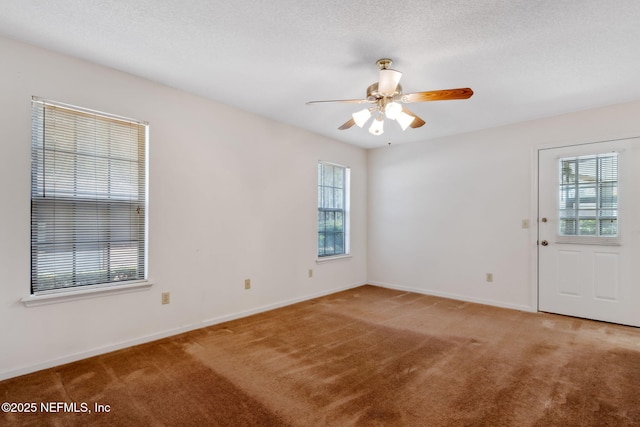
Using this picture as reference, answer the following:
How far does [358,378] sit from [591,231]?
10.7ft

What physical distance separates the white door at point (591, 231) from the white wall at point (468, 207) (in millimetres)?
134

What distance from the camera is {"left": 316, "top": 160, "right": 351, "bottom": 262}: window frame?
480 cm

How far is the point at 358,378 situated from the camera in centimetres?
229

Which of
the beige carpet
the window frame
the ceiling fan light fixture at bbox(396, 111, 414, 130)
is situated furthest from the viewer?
the window frame

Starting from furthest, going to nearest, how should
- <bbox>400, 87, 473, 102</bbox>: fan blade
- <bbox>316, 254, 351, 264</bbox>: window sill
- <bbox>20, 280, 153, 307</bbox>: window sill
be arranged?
<bbox>316, 254, 351, 264</bbox>: window sill → <bbox>20, 280, 153, 307</bbox>: window sill → <bbox>400, 87, 473, 102</bbox>: fan blade

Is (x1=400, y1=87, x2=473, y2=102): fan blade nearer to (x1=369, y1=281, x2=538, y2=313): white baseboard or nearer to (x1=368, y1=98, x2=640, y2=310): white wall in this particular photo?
(x1=368, y1=98, x2=640, y2=310): white wall

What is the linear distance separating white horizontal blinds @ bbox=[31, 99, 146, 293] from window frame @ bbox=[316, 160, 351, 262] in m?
2.46

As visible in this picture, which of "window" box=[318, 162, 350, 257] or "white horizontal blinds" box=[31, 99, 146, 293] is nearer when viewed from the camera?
"white horizontal blinds" box=[31, 99, 146, 293]

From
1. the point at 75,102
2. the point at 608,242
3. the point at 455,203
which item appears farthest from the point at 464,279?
the point at 75,102

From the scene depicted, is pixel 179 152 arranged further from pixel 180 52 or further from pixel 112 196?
pixel 180 52

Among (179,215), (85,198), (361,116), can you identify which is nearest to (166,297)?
(179,215)

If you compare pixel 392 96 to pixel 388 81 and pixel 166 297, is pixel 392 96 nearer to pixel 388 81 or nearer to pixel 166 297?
pixel 388 81

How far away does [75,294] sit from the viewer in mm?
2520

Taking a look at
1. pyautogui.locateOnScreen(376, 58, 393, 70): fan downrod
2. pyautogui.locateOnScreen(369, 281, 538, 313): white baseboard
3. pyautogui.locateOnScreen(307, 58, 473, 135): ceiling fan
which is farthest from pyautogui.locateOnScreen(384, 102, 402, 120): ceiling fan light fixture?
pyautogui.locateOnScreen(369, 281, 538, 313): white baseboard
